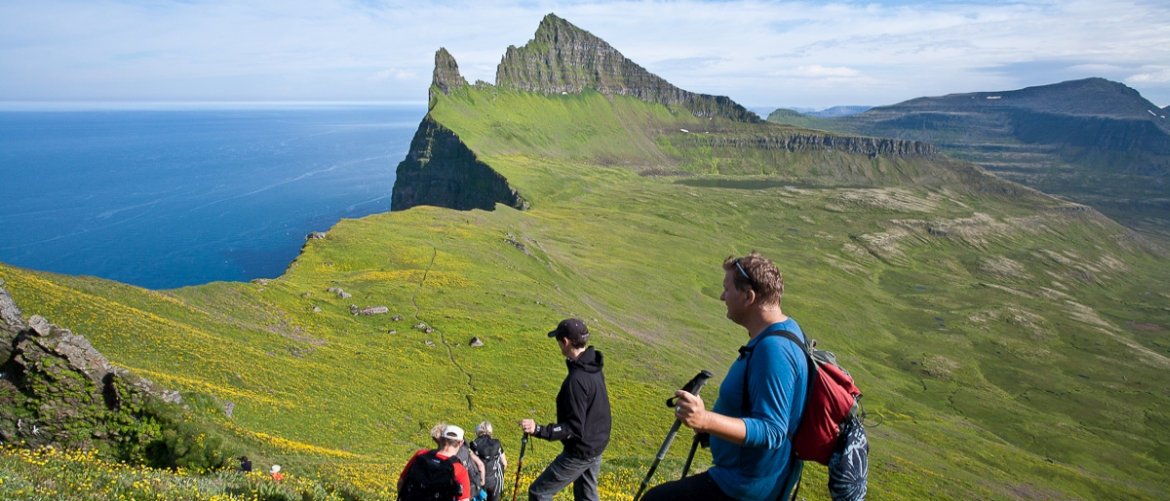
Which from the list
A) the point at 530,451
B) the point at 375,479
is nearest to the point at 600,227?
the point at 530,451

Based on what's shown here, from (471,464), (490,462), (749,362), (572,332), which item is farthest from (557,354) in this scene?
(749,362)

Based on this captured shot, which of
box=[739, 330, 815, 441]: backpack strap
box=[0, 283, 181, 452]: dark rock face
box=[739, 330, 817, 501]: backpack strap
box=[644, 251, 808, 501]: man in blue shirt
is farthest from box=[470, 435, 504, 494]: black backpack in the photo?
box=[0, 283, 181, 452]: dark rock face

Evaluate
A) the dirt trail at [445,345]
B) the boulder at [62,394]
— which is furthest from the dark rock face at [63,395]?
the dirt trail at [445,345]

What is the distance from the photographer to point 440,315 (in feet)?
178

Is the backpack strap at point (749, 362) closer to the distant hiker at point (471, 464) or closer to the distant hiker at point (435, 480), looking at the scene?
the distant hiker at point (435, 480)

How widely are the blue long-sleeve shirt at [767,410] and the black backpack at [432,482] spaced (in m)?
4.97

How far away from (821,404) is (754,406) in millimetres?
675

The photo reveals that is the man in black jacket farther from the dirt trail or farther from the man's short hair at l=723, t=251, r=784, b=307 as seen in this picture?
the dirt trail

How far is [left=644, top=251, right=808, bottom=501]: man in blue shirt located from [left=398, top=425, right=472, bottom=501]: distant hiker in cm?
394

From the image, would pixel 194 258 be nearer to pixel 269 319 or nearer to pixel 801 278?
pixel 269 319

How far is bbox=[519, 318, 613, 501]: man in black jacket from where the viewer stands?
9867 mm

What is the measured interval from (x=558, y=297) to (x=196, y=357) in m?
45.1

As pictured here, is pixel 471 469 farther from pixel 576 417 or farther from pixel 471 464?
pixel 576 417

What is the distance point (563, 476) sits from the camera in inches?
409
